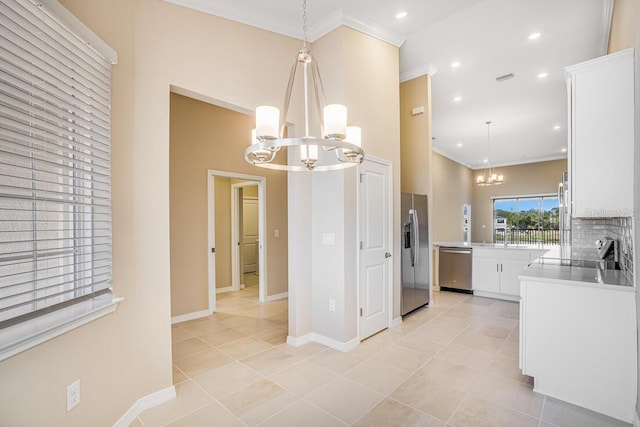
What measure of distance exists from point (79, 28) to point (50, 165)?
0.84 metres

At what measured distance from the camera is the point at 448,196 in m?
Answer: 9.51

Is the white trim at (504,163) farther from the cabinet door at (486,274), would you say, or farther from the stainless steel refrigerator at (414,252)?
the stainless steel refrigerator at (414,252)

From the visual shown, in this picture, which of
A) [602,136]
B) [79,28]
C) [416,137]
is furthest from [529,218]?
[79,28]

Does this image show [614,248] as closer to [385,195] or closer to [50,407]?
[385,195]

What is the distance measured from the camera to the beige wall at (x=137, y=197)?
1768 millimetres

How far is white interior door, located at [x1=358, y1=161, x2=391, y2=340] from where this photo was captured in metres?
3.44

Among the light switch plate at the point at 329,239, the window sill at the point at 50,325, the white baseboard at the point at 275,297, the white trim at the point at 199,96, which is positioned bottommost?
the white baseboard at the point at 275,297

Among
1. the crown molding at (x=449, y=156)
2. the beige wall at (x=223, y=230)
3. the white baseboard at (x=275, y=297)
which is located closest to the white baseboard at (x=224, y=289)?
the beige wall at (x=223, y=230)

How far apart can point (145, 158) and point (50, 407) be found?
5.22 ft

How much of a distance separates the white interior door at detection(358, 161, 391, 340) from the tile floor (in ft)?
0.91

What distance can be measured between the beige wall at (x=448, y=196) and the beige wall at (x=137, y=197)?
706 cm

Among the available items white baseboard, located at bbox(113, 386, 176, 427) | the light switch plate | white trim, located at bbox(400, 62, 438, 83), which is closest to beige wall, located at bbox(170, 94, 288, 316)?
white baseboard, located at bbox(113, 386, 176, 427)

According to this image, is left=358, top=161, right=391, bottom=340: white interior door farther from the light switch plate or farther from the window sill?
the window sill

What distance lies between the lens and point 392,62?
392 centimetres
